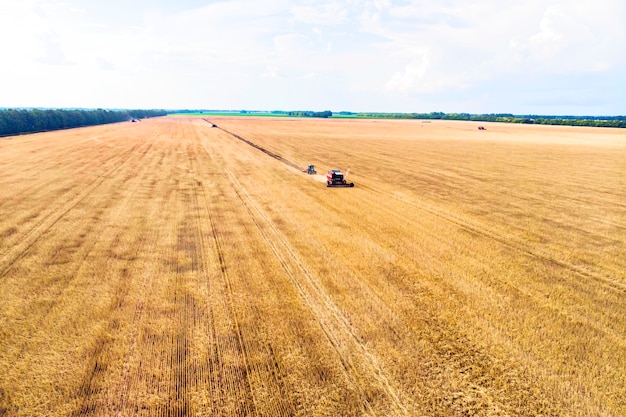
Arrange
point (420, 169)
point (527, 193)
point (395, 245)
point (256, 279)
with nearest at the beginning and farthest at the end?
point (256, 279)
point (395, 245)
point (527, 193)
point (420, 169)

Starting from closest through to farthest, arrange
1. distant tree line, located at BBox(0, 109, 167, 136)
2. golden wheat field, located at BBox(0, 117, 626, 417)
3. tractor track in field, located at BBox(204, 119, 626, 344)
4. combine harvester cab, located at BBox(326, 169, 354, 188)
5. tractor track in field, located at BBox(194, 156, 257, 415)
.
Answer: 1. tractor track in field, located at BBox(194, 156, 257, 415)
2. golden wheat field, located at BBox(0, 117, 626, 417)
3. tractor track in field, located at BBox(204, 119, 626, 344)
4. combine harvester cab, located at BBox(326, 169, 354, 188)
5. distant tree line, located at BBox(0, 109, 167, 136)

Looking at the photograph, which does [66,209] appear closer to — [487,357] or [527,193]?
[487,357]

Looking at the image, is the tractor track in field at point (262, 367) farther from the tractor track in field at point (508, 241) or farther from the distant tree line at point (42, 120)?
the distant tree line at point (42, 120)

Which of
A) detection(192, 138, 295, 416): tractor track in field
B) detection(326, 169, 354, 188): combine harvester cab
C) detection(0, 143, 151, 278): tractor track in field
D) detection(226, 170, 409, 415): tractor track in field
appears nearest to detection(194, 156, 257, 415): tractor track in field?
detection(192, 138, 295, 416): tractor track in field

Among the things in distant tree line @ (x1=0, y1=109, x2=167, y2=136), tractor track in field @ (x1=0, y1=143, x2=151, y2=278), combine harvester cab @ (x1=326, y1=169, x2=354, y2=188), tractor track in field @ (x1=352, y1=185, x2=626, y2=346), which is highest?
distant tree line @ (x1=0, y1=109, x2=167, y2=136)

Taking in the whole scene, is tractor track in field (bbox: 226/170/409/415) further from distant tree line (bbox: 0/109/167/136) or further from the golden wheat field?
distant tree line (bbox: 0/109/167/136)

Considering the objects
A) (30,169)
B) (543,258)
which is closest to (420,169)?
(543,258)
